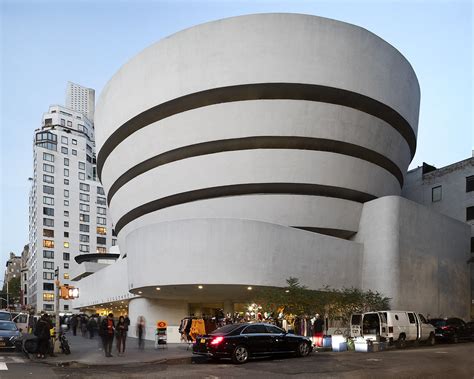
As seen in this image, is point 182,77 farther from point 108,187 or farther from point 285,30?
point 108,187

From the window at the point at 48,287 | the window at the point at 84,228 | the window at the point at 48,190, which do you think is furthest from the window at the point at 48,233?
the window at the point at 48,287

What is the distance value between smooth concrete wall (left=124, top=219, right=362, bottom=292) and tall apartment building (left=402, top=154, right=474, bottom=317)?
20315 mm

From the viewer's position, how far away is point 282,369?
15734mm

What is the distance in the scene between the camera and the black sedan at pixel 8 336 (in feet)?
72.0

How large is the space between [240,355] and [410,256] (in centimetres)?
2267

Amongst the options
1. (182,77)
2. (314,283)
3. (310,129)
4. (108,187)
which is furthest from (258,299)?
(108,187)

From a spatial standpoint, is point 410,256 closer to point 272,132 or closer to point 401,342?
point 401,342

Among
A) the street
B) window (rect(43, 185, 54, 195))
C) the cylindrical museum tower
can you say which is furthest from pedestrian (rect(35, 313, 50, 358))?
window (rect(43, 185, 54, 195))

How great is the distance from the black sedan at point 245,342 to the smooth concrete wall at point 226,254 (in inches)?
461

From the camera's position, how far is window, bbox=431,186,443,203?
170 feet

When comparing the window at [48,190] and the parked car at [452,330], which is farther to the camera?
the window at [48,190]

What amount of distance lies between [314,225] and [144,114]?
15.1 m

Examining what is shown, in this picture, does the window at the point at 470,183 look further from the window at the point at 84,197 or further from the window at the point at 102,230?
the window at the point at 102,230

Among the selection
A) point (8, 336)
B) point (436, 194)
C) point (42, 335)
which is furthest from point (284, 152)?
point (436, 194)
